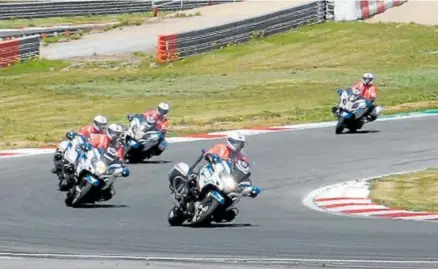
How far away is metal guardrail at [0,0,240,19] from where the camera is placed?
225 ft

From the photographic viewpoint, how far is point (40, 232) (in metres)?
17.7

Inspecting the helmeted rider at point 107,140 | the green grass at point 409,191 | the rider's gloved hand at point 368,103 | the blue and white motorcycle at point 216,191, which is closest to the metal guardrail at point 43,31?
the rider's gloved hand at point 368,103

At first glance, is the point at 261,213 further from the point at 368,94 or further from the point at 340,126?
the point at 368,94

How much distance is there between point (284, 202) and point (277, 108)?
15.0m

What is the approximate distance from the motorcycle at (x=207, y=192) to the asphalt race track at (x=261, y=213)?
225 millimetres

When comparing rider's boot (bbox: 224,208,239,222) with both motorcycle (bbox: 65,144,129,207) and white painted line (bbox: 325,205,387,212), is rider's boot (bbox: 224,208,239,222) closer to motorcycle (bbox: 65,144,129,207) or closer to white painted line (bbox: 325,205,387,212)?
white painted line (bbox: 325,205,387,212)

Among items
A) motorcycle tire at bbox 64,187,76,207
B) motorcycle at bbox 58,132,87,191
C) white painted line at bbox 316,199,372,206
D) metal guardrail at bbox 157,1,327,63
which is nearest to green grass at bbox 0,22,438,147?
metal guardrail at bbox 157,1,327,63

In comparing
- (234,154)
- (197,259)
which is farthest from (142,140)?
(197,259)

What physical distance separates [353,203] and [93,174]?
402cm

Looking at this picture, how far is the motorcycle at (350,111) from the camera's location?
30.4 meters

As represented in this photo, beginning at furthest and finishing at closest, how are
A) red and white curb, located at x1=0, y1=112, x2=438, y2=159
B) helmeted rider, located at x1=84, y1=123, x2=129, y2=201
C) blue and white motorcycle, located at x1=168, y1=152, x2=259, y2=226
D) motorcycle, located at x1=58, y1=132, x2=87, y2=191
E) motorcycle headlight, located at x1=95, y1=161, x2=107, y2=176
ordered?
red and white curb, located at x1=0, y1=112, x2=438, y2=159
motorcycle, located at x1=58, y1=132, x2=87, y2=191
helmeted rider, located at x1=84, y1=123, x2=129, y2=201
motorcycle headlight, located at x1=95, y1=161, x2=107, y2=176
blue and white motorcycle, located at x1=168, y1=152, x2=259, y2=226

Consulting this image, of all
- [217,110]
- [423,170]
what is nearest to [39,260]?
[423,170]

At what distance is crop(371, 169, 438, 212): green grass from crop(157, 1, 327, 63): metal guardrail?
23.3 metres

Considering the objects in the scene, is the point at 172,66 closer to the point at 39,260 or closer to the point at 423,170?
the point at 423,170
